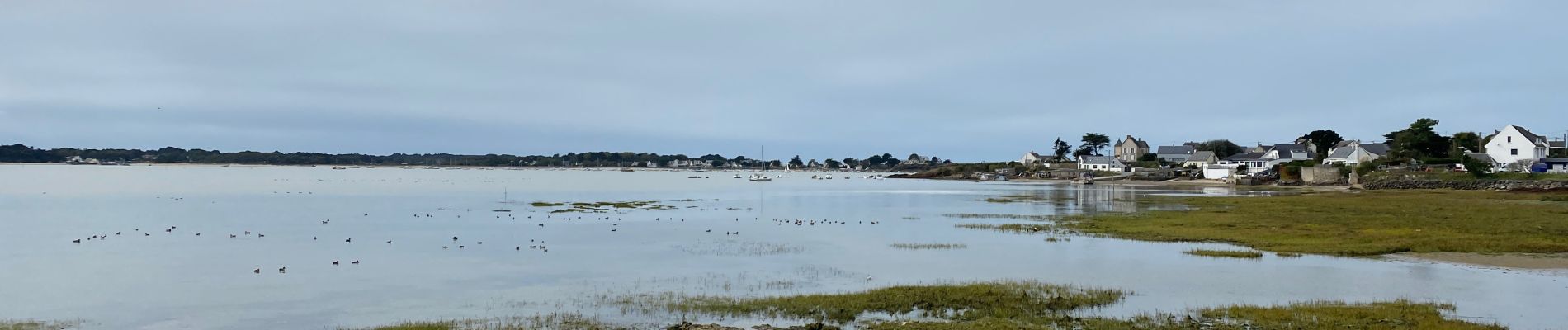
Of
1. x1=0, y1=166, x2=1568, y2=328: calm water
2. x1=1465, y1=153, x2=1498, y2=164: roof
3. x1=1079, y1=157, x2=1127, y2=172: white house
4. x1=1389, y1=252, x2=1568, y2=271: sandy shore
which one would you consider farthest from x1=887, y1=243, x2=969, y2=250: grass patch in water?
x1=1079, y1=157, x2=1127, y2=172: white house

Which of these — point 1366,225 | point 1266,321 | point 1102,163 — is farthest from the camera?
point 1102,163

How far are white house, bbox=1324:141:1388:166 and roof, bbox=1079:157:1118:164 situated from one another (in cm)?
3679

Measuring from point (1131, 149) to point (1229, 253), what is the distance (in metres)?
151

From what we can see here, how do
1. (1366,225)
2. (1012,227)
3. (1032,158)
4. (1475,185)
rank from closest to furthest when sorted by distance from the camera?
(1366,225), (1012,227), (1475,185), (1032,158)

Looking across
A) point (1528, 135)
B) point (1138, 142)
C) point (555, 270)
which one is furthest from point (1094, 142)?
point (555, 270)

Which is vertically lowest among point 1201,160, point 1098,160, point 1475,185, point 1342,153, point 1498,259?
point 1498,259

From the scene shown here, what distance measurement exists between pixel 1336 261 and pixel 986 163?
17056cm

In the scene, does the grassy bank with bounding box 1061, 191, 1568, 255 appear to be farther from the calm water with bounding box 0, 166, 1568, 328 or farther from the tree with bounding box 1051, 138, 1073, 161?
the tree with bounding box 1051, 138, 1073, 161

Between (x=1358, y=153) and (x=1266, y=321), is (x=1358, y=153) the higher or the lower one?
the higher one

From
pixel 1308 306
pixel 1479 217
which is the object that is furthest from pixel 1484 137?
pixel 1308 306

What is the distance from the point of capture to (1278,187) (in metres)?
93.1

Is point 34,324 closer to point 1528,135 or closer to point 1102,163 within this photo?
point 1528,135

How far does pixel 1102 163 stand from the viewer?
15225 cm

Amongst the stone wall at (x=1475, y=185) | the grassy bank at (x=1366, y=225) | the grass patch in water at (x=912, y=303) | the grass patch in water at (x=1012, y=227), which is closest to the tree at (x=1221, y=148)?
the stone wall at (x=1475, y=185)
